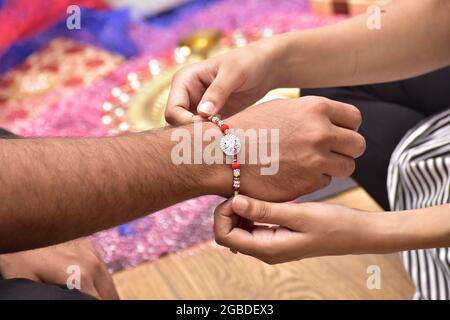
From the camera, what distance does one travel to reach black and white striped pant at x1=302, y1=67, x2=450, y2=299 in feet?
3.84

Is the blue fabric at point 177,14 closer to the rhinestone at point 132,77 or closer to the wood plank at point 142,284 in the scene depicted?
the rhinestone at point 132,77

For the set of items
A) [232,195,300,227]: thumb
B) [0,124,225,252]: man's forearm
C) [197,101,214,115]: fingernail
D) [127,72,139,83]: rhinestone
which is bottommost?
[232,195,300,227]: thumb

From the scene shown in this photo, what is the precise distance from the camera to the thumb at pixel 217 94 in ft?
3.47

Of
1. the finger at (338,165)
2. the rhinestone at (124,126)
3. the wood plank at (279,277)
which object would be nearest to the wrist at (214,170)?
the finger at (338,165)

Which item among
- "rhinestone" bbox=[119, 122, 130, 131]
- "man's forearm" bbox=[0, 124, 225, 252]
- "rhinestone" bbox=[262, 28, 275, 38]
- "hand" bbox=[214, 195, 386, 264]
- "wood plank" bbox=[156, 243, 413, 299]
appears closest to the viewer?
"man's forearm" bbox=[0, 124, 225, 252]

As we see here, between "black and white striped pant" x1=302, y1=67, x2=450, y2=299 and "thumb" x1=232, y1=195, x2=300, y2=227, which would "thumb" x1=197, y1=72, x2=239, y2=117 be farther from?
"black and white striped pant" x1=302, y1=67, x2=450, y2=299

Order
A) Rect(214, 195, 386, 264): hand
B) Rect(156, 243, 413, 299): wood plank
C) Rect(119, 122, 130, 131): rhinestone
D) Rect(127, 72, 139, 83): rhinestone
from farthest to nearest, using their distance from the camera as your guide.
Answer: Rect(127, 72, 139, 83): rhinestone, Rect(119, 122, 130, 131): rhinestone, Rect(156, 243, 413, 299): wood plank, Rect(214, 195, 386, 264): hand

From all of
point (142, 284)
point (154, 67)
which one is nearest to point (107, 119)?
point (154, 67)

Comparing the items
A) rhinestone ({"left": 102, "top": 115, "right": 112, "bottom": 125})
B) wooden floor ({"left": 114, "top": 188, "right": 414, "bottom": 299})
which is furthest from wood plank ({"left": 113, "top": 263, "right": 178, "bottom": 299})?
rhinestone ({"left": 102, "top": 115, "right": 112, "bottom": 125})

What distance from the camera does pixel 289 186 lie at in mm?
1062

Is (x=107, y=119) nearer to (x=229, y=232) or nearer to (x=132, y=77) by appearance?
(x=132, y=77)

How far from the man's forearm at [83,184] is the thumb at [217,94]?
0.16 feet

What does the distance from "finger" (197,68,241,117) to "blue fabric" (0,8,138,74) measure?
1337mm

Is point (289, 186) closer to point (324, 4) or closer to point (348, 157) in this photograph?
point (348, 157)
